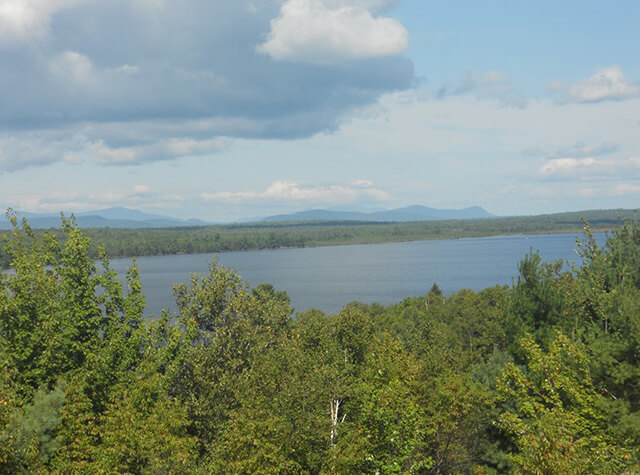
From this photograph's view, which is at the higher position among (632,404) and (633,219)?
(633,219)

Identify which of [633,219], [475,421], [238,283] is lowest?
[475,421]

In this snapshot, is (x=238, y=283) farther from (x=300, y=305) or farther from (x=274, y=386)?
(x=300, y=305)

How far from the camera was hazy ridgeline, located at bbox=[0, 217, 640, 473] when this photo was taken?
1850 centimetres

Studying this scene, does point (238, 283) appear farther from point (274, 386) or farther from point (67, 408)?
point (67, 408)

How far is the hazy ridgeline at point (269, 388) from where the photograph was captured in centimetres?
1850

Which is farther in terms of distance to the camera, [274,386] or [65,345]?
[65,345]

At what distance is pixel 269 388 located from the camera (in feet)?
78.7

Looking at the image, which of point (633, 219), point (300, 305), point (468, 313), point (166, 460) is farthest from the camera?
point (300, 305)

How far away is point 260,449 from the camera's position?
1792cm

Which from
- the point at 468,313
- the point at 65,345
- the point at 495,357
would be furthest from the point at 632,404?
the point at 468,313

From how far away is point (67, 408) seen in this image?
2145 centimetres

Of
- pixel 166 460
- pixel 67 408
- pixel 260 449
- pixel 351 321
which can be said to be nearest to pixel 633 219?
pixel 351 321

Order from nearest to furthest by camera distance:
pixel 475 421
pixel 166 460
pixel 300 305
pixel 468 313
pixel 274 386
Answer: pixel 166 460 → pixel 274 386 → pixel 475 421 → pixel 468 313 → pixel 300 305

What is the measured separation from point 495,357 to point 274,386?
2134 centimetres
